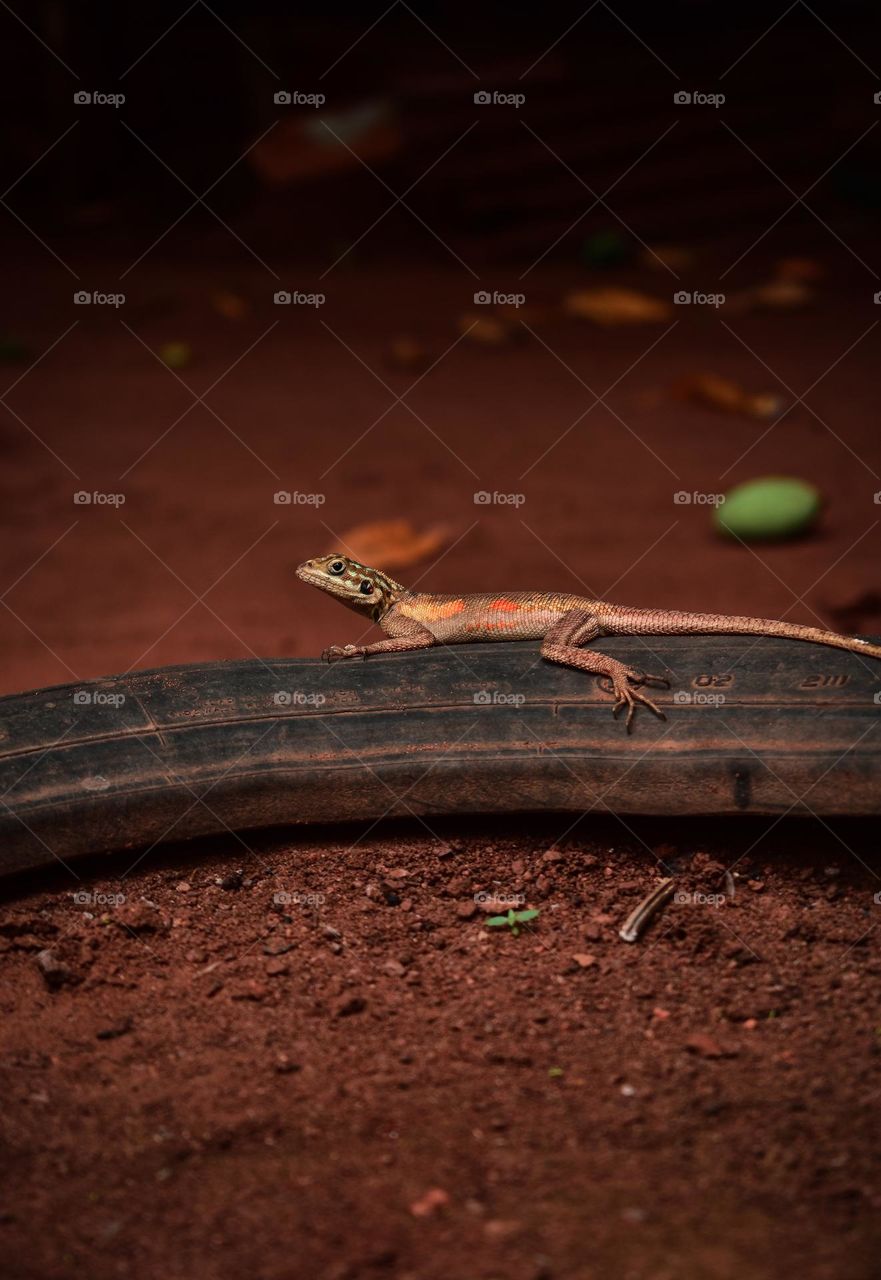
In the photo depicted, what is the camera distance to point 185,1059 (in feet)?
7.72

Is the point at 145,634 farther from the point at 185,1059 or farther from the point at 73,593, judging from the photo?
the point at 185,1059

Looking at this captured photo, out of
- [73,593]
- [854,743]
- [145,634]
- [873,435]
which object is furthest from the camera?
[873,435]

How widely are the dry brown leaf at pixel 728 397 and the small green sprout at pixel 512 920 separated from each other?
4958mm

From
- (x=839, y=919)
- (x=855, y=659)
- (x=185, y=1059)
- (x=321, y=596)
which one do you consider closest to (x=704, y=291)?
(x=321, y=596)

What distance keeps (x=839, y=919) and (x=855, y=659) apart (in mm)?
689

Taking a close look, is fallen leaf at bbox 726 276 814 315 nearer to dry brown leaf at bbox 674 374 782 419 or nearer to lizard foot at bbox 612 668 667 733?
dry brown leaf at bbox 674 374 782 419

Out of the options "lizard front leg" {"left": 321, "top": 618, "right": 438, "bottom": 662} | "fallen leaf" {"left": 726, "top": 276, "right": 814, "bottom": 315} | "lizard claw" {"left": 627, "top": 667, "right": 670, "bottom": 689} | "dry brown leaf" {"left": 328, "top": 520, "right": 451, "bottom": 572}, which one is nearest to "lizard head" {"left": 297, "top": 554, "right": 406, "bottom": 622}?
"lizard front leg" {"left": 321, "top": 618, "right": 438, "bottom": 662}

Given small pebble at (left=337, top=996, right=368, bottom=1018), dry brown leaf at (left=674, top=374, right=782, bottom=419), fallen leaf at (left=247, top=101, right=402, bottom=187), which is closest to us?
small pebble at (left=337, top=996, right=368, bottom=1018)

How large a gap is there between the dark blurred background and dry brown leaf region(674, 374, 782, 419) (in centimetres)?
13

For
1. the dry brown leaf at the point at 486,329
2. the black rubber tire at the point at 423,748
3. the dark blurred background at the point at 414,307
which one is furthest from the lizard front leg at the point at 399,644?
the dry brown leaf at the point at 486,329

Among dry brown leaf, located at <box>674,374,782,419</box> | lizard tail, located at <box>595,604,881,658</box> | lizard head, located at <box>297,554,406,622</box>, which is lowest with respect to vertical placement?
lizard tail, located at <box>595,604,881,658</box>

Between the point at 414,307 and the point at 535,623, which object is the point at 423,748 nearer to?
the point at 535,623

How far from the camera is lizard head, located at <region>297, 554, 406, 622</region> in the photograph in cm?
418

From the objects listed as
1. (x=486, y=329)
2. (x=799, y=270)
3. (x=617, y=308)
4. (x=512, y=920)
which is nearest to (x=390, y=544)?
(x=512, y=920)
